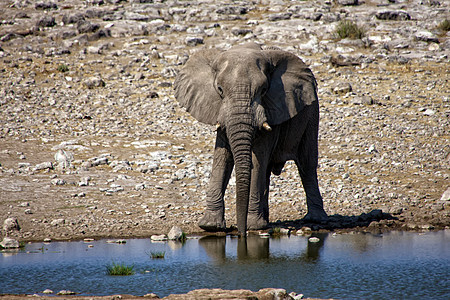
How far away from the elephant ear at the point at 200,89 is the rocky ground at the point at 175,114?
210 cm

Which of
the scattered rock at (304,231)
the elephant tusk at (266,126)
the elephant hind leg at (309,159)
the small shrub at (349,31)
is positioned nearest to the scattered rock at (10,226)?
the elephant tusk at (266,126)

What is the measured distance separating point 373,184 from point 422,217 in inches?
91.7

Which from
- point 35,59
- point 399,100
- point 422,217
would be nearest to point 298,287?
point 422,217

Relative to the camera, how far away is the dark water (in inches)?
272

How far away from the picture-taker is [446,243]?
9273 mm

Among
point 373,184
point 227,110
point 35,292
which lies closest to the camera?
point 35,292

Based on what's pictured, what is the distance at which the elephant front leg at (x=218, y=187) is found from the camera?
974 cm

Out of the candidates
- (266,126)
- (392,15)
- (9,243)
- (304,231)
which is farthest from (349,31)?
(9,243)

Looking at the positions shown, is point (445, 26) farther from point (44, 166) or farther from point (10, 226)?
point (10, 226)

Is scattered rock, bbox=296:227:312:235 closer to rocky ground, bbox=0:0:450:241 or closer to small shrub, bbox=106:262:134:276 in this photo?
rocky ground, bbox=0:0:450:241

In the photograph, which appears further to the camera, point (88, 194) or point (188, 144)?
point (188, 144)

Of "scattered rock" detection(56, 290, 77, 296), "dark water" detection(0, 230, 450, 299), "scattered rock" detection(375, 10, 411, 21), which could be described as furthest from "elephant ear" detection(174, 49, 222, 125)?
"scattered rock" detection(375, 10, 411, 21)

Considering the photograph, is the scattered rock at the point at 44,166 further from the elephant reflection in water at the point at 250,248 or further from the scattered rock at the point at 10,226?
the elephant reflection in water at the point at 250,248

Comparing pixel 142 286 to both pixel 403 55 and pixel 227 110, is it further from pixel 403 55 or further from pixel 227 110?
pixel 403 55
